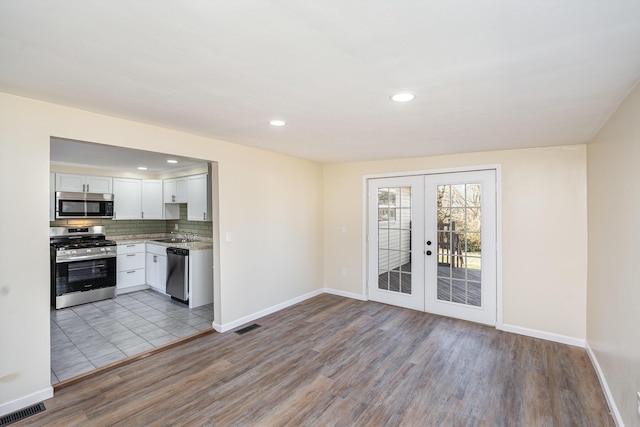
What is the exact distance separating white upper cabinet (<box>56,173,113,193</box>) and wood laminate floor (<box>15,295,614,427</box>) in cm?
367

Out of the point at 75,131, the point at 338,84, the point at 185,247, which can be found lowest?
the point at 185,247

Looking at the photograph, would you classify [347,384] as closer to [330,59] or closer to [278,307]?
[278,307]

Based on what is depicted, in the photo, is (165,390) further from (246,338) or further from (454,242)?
(454,242)

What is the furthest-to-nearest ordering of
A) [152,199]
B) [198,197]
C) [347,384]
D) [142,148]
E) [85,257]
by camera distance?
[152,199]
[198,197]
[85,257]
[142,148]
[347,384]

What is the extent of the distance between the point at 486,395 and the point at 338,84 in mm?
2720

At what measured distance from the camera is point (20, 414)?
2189 millimetres

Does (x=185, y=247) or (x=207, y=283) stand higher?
(x=185, y=247)

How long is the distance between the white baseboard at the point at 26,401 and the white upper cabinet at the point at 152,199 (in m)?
3.96

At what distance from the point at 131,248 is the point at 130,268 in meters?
0.36

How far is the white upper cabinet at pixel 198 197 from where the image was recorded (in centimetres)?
486

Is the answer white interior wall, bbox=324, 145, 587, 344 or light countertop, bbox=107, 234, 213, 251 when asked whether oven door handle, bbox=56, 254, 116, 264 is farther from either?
white interior wall, bbox=324, 145, 587, 344

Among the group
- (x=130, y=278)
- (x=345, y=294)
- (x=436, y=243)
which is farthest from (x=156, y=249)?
(x=436, y=243)

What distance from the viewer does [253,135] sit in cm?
332

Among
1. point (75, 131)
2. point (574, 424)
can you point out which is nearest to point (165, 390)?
point (75, 131)
